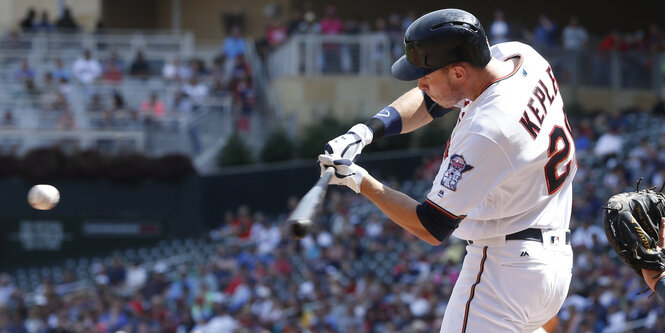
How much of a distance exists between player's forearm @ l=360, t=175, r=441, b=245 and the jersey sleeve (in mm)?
122

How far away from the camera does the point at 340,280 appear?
12.9m

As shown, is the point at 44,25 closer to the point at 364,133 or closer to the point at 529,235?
the point at 364,133

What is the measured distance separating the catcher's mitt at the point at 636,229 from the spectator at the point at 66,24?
20.1m

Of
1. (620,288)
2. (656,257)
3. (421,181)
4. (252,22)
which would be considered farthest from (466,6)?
(656,257)

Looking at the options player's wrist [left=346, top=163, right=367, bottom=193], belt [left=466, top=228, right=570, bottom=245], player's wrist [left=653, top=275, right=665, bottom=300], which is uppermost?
player's wrist [left=346, top=163, right=367, bottom=193]

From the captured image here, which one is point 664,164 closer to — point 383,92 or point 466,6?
point 383,92

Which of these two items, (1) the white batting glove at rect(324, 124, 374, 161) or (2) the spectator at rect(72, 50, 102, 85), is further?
(2) the spectator at rect(72, 50, 102, 85)

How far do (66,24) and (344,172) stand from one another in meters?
20.0

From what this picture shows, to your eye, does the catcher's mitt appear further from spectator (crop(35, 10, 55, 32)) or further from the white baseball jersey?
spectator (crop(35, 10, 55, 32))

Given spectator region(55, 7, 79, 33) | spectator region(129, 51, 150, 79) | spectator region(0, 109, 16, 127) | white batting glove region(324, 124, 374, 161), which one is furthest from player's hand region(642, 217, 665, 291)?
spectator region(55, 7, 79, 33)

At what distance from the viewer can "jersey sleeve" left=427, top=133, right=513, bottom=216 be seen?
3439mm

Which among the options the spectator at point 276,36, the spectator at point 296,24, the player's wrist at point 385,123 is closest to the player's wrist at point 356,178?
the player's wrist at point 385,123

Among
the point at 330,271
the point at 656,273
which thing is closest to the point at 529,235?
the point at 656,273

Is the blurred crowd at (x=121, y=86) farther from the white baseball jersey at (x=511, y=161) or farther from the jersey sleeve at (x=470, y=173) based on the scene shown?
the jersey sleeve at (x=470, y=173)
